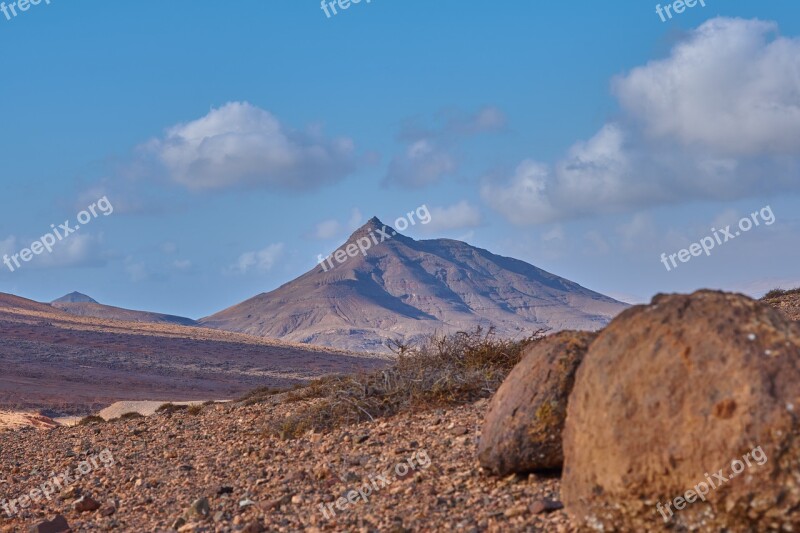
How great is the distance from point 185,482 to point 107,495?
1192mm

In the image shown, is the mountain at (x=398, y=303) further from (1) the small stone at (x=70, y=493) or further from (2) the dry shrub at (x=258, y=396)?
(1) the small stone at (x=70, y=493)

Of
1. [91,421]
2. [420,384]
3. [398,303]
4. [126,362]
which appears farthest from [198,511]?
[398,303]

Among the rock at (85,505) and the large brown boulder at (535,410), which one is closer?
the large brown boulder at (535,410)

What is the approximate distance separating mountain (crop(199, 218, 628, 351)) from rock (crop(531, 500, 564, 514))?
109194 mm

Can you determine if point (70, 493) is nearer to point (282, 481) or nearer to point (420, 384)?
point (282, 481)

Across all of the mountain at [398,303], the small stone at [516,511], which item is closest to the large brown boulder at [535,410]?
the small stone at [516,511]

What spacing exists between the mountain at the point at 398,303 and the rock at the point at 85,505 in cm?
10585

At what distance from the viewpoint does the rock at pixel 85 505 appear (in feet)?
34.5

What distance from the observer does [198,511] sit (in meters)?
8.90

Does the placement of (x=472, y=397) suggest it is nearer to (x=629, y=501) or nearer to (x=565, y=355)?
(x=565, y=355)

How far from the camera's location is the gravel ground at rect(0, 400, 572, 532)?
7.09m

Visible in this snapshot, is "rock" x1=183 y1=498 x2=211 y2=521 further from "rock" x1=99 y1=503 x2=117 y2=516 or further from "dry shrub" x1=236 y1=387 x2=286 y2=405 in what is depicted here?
"dry shrub" x1=236 y1=387 x2=286 y2=405

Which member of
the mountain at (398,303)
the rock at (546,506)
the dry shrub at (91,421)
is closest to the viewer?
the rock at (546,506)

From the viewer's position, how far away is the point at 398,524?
6.96 meters
